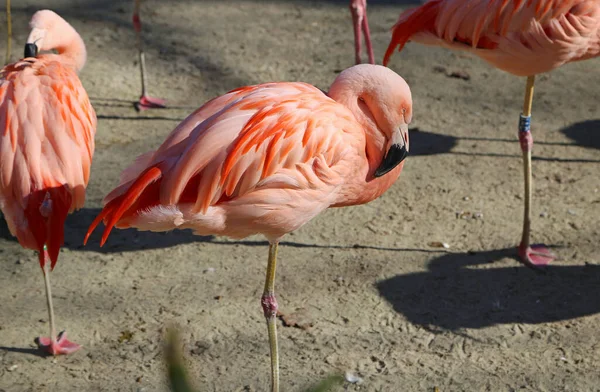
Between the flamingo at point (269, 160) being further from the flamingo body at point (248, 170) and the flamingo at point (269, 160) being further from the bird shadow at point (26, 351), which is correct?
the bird shadow at point (26, 351)

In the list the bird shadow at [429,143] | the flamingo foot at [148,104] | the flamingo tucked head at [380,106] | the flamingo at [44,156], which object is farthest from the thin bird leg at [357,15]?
the flamingo tucked head at [380,106]

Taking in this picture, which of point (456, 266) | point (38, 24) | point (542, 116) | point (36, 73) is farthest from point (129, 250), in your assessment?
point (542, 116)

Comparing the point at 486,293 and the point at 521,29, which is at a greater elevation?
the point at 521,29

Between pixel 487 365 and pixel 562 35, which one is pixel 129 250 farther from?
pixel 562 35

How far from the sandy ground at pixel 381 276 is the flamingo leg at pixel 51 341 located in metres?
0.05

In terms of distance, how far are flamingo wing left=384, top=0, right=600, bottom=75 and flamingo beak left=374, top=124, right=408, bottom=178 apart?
1.06m

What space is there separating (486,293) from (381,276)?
486 mm

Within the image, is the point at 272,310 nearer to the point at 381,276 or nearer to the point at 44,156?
the point at 381,276

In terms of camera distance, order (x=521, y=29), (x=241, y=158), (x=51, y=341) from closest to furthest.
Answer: (x=241, y=158) → (x=51, y=341) → (x=521, y=29)

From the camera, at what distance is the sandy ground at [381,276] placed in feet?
10.2

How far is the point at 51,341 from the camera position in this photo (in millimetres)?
3115

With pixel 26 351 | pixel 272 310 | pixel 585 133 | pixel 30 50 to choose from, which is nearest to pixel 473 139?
pixel 585 133

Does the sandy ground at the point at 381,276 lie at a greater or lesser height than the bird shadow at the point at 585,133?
lesser

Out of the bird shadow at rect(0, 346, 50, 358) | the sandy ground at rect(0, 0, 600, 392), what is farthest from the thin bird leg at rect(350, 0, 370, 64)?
the bird shadow at rect(0, 346, 50, 358)
